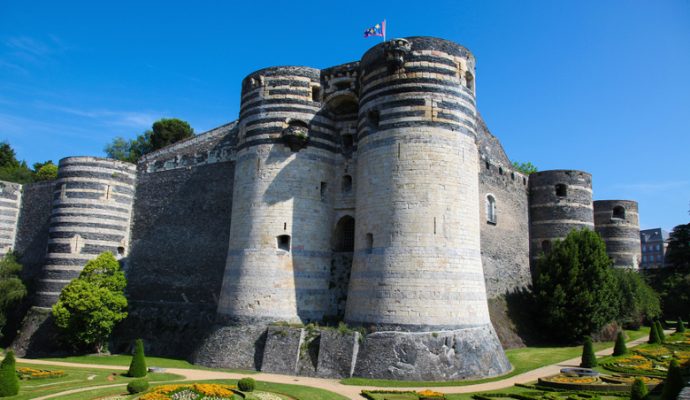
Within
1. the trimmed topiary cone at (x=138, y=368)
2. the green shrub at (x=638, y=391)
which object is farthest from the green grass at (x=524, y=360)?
the trimmed topiary cone at (x=138, y=368)

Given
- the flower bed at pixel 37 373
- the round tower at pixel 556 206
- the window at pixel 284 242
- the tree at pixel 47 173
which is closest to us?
the flower bed at pixel 37 373

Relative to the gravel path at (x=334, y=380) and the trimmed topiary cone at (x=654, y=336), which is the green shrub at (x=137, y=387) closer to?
the gravel path at (x=334, y=380)

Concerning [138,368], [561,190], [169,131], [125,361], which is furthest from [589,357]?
[169,131]

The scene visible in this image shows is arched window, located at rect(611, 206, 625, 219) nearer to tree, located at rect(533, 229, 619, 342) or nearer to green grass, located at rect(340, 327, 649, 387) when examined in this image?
green grass, located at rect(340, 327, 649, 387)

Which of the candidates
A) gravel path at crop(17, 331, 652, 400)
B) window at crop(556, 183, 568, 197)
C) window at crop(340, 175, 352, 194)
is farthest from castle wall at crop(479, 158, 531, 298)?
window at crop(340, 175, 352, 194)

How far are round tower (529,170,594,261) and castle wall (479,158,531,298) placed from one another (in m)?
0.81

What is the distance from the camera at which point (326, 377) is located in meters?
Answer: 21.2

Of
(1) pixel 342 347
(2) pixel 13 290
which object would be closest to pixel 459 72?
(1) pixel 342 347

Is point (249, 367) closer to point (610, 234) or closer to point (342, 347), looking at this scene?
point (342, 347)

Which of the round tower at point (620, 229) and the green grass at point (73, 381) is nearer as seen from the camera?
the green grass at point (73, 381)

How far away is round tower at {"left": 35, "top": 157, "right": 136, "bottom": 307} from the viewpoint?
103 ft

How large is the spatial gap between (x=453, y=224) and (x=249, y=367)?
1120 centimetres

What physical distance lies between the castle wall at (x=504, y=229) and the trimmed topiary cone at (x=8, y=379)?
22.7 m

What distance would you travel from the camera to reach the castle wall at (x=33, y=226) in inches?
1426
